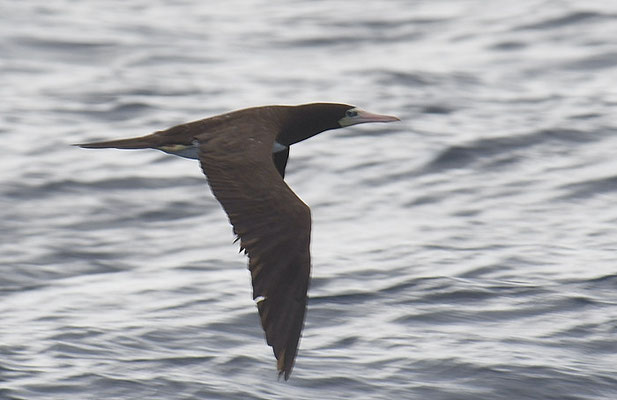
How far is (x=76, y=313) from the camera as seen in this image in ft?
26.9

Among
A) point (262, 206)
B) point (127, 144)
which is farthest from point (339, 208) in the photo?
point (262, 206)

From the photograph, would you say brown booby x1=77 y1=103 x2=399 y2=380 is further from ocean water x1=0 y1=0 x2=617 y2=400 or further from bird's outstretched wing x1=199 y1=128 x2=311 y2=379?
ocean water x1=0 y1=0 x2=617 y2=400

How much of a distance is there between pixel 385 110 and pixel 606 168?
9.06 ft

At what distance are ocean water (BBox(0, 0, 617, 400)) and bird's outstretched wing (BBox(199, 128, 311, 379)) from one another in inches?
44.8

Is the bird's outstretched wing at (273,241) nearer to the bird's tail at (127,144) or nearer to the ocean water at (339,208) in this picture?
the bird's tail at (127,144)

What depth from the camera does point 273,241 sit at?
6074mm

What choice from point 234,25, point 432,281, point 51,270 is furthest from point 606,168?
point 234,25

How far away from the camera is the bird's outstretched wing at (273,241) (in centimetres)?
594

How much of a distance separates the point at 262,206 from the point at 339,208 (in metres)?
4.00

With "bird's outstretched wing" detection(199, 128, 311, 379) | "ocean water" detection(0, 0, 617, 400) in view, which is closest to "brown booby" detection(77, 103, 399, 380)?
"bird's outstretched wing" detection(199, 128, 311, 379)

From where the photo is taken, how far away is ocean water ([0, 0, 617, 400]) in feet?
24.1

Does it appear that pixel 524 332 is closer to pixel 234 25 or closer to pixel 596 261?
pixel 596 261

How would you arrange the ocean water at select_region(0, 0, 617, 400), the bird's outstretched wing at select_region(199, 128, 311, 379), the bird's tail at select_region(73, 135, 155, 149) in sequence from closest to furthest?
the bird's outstretched wing at select_region(199, 128, 311, 379), the bird's tail at select_region(73, 135, 155, 149), the ocean water at select_region(0, 0, 617, 400)

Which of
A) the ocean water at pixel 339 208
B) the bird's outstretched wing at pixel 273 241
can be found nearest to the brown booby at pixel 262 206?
the bird's outstretched wing at pixel 273 241
